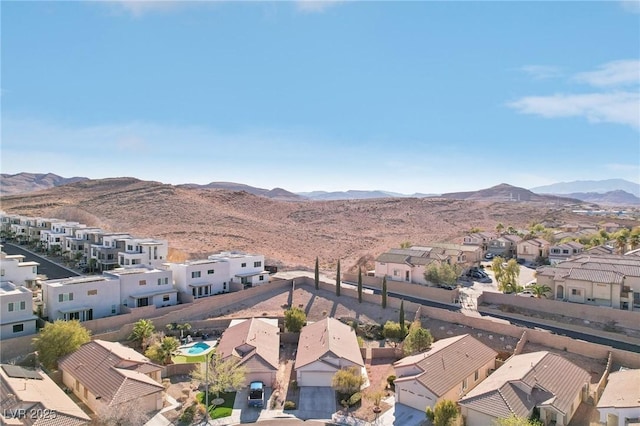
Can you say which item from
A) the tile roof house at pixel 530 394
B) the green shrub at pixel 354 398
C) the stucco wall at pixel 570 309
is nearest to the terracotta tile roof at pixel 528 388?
the tile roof house at pixel 530 394

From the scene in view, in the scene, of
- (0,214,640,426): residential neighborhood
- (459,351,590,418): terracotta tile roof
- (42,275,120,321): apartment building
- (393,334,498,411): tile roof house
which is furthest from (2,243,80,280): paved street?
(459,351,590,418): terracotta tile roof

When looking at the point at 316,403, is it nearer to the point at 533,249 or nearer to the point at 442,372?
the point at 442,372

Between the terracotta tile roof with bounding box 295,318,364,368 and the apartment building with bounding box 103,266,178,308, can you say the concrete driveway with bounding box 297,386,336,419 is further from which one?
the apartment building with bounding box 103,266,178,308

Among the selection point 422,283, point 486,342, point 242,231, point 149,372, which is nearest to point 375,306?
point 422,283

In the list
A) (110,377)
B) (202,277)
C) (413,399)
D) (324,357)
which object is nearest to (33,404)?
(110,377)

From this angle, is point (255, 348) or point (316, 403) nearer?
point (316, 403)

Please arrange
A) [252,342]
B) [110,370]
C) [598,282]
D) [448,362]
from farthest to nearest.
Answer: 1. [598,282]
2. [252,342]
3. [448,362]
4. [110,370]

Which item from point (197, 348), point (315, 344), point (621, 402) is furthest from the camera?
point (197, 348)
